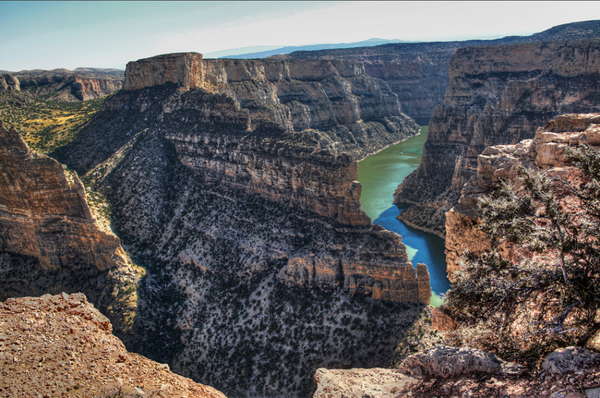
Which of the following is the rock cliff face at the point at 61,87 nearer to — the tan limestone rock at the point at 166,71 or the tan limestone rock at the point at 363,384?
the tan limestone rock at the point at 166,71

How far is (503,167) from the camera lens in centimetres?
2141

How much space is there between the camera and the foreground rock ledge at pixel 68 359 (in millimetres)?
12086

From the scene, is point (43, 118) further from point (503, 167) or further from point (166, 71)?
point (503, 167)

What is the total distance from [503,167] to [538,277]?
34.6 ft

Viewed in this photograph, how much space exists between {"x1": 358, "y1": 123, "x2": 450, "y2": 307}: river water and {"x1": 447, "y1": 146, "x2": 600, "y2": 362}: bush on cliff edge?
86.1ft

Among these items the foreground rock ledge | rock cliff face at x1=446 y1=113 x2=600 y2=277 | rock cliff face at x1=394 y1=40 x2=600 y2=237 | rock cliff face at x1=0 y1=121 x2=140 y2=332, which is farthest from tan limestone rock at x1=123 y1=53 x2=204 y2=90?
the foreground rock ledge

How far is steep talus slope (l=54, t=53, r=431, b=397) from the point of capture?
1171 inches

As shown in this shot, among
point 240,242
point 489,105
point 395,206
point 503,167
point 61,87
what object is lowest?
point 395,206

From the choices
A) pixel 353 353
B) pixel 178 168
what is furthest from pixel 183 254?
pixel 353 353

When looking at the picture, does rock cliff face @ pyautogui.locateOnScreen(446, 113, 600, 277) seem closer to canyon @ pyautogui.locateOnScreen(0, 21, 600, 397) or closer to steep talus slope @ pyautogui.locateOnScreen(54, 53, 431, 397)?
canyon @ pyautogui.locateOnScreen(0, 21, 600, 397)

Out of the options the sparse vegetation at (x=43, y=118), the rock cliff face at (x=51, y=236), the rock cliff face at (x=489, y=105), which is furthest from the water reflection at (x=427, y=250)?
the sparse vegetation at (x=43, y=118)

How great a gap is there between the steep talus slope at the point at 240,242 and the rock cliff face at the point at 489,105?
28063 millimetres

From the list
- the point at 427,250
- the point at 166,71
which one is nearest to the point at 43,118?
the point at 166,71

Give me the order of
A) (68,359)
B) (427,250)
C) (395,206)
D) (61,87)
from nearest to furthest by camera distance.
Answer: (68,359) < (427,250) < (395,206) < (61,87)
